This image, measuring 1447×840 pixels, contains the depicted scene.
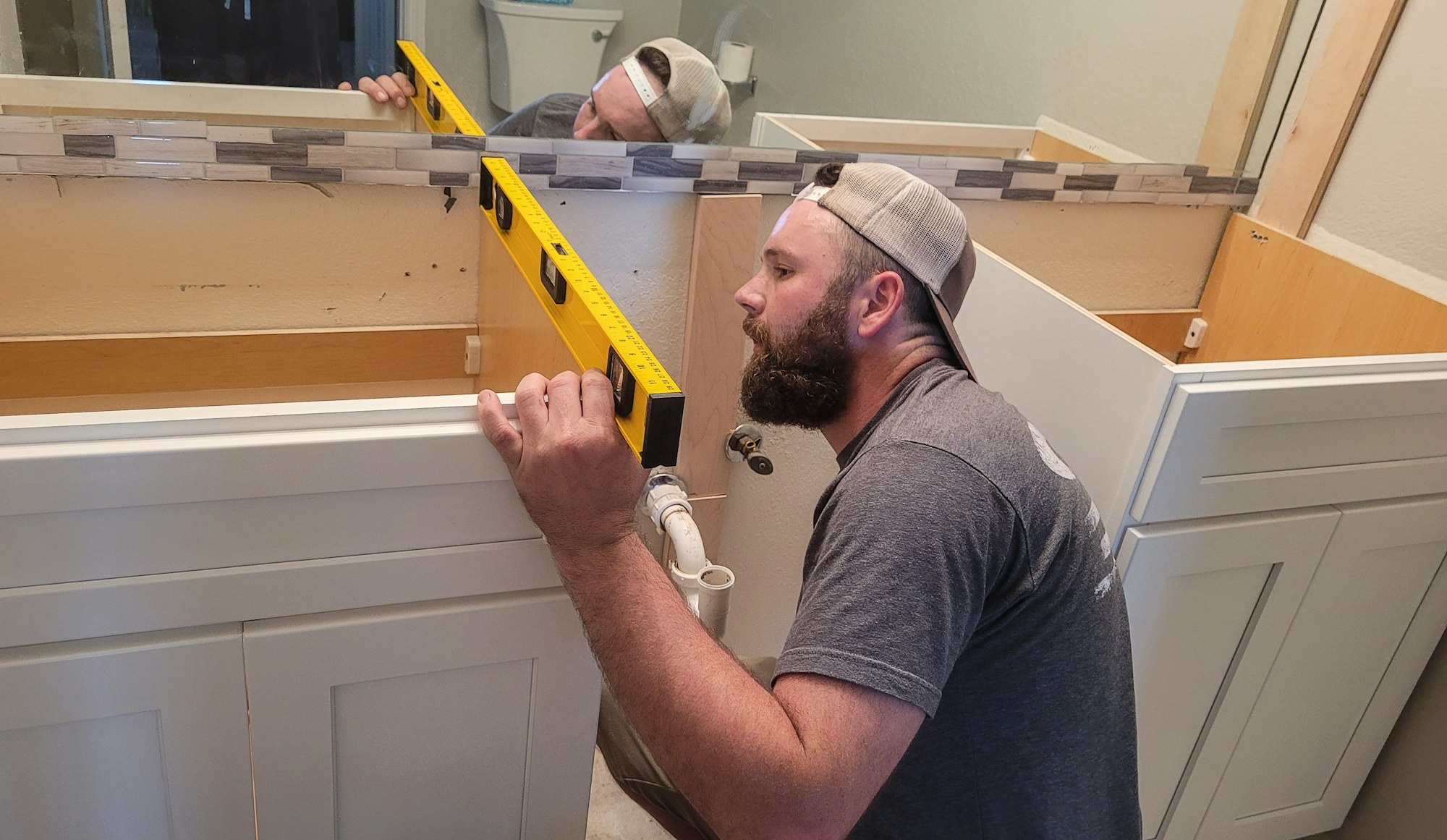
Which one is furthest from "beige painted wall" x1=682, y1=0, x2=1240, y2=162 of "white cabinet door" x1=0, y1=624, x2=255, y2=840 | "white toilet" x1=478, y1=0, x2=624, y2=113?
"white cabinet door" x1=0, y1=624, x2=255, y2=840

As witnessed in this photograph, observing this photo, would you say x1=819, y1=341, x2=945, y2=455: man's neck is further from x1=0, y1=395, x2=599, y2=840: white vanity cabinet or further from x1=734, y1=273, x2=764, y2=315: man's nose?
x1=0, y1=395, x2=599, y2=840: white vanity cabinet

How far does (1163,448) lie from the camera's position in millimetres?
1228

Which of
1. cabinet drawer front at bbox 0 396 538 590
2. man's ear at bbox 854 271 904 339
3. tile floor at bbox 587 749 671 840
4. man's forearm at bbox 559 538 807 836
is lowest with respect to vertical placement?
tile floor at bbox 587 749 671 840

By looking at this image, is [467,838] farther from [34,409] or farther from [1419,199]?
[1419,199]

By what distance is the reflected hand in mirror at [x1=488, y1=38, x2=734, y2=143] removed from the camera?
53.2 inches

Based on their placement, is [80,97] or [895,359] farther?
[80,97]

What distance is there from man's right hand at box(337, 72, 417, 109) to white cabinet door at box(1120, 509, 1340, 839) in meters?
1.04

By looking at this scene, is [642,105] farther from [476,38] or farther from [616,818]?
[616,818]

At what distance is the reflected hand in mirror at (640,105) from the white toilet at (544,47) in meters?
0.02

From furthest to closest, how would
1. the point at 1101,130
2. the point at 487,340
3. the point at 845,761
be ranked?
the point at 1101,130
the point at 487,340
the point at 845,761

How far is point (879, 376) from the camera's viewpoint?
1082 mm

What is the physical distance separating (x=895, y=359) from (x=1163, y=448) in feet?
1.25

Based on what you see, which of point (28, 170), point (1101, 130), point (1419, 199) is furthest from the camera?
point (1101, 130)

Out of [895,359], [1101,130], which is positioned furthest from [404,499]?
[1101,130]
